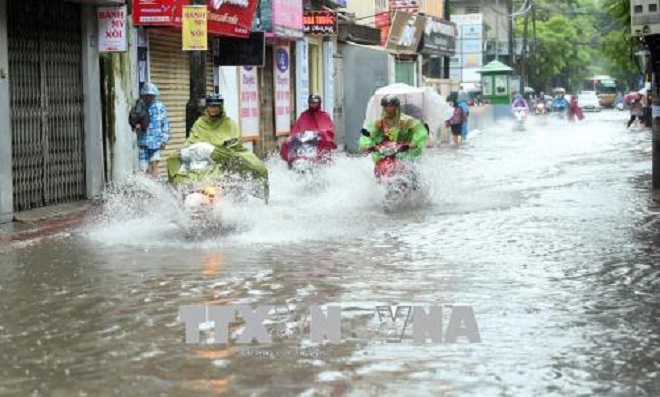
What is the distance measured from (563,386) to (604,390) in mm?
197

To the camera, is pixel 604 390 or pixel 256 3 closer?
pixel 604 390

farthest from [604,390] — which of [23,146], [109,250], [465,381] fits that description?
[23,146]

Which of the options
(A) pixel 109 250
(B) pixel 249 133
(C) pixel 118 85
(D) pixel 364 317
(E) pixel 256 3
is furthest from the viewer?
(B) pixel 249 133

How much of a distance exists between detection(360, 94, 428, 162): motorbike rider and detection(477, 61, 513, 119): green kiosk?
1527 inches

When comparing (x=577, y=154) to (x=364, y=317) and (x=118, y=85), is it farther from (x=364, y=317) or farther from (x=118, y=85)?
(x=364, y=317)

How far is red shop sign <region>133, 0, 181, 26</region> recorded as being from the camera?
16.8 metres

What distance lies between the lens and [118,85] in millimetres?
16875

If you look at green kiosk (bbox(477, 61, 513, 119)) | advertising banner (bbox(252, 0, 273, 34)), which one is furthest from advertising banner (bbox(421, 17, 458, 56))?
advertising banner (bbox(252, 0, 273, 34))

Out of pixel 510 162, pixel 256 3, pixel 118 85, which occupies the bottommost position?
pixel 510 162

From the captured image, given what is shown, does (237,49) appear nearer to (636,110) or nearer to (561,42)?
(636,110)

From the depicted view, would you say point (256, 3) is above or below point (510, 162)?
above

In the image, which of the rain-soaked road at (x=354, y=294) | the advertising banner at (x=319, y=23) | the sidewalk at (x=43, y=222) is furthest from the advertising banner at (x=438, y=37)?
the sidewalk at (x=43, y=222)

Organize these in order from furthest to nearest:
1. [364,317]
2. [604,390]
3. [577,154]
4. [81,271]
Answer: [577,154]
[81,271]
[364,317]
[604,390]

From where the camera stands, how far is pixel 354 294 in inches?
320
